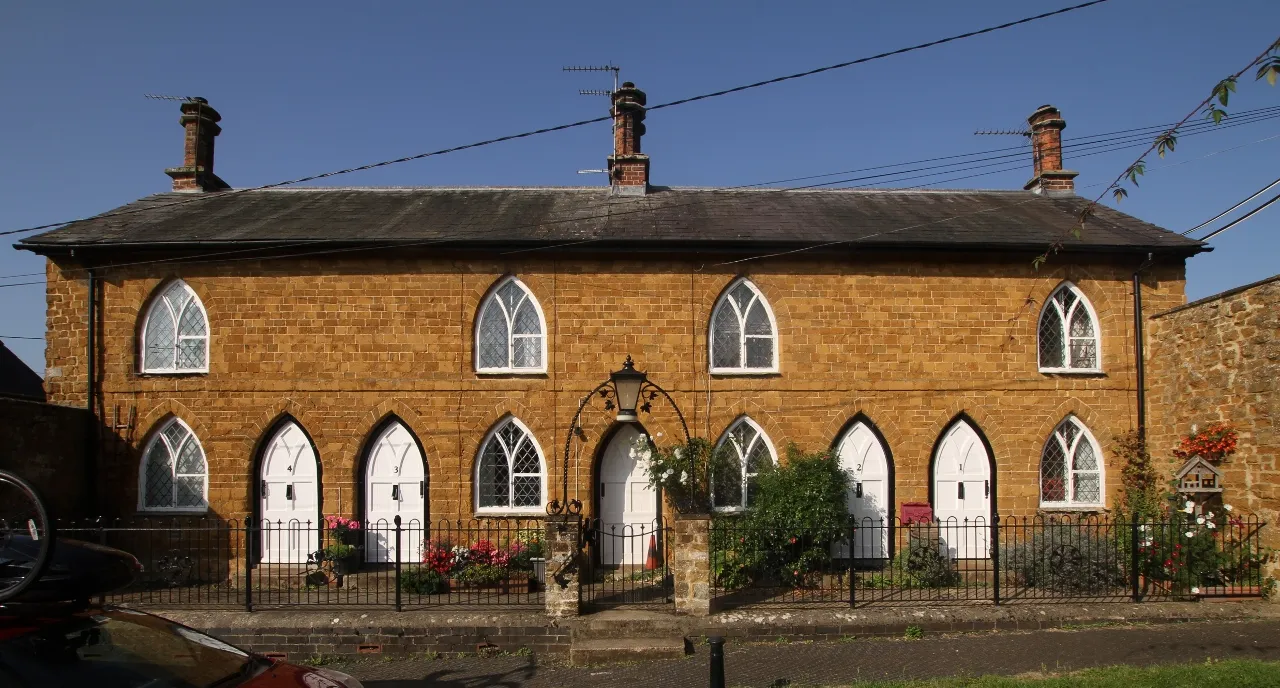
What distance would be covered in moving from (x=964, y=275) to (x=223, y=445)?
13367 millimetres

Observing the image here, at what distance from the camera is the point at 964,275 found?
46.2 ft

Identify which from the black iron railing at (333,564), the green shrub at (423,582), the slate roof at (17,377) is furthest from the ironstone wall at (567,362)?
the slate roof at (17,377)

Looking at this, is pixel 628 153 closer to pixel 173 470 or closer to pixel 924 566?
pixel 924 566

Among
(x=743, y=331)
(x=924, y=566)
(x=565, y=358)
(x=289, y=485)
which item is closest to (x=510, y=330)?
(x=565, y=358)

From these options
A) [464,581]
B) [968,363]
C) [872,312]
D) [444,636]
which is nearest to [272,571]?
[464,581]

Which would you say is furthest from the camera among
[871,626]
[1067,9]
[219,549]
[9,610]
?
[219,549]

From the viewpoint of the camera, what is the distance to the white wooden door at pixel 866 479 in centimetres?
1377

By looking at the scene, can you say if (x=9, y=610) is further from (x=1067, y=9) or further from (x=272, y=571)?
(x=1067, y=9)

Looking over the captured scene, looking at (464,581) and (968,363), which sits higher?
(968,363)

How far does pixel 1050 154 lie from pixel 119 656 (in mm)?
18593

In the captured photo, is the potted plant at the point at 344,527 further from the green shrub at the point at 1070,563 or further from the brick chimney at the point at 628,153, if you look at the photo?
the green shrub at the point at 1070,563

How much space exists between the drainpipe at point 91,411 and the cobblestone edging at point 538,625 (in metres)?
4.91

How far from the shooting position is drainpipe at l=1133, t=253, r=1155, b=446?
1388 cm

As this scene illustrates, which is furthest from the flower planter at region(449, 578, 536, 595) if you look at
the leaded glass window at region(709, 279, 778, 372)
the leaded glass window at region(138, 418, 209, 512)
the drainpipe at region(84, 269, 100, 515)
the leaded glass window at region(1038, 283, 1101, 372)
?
the leaded glass window at region(1038, 283, 1101, 372)
